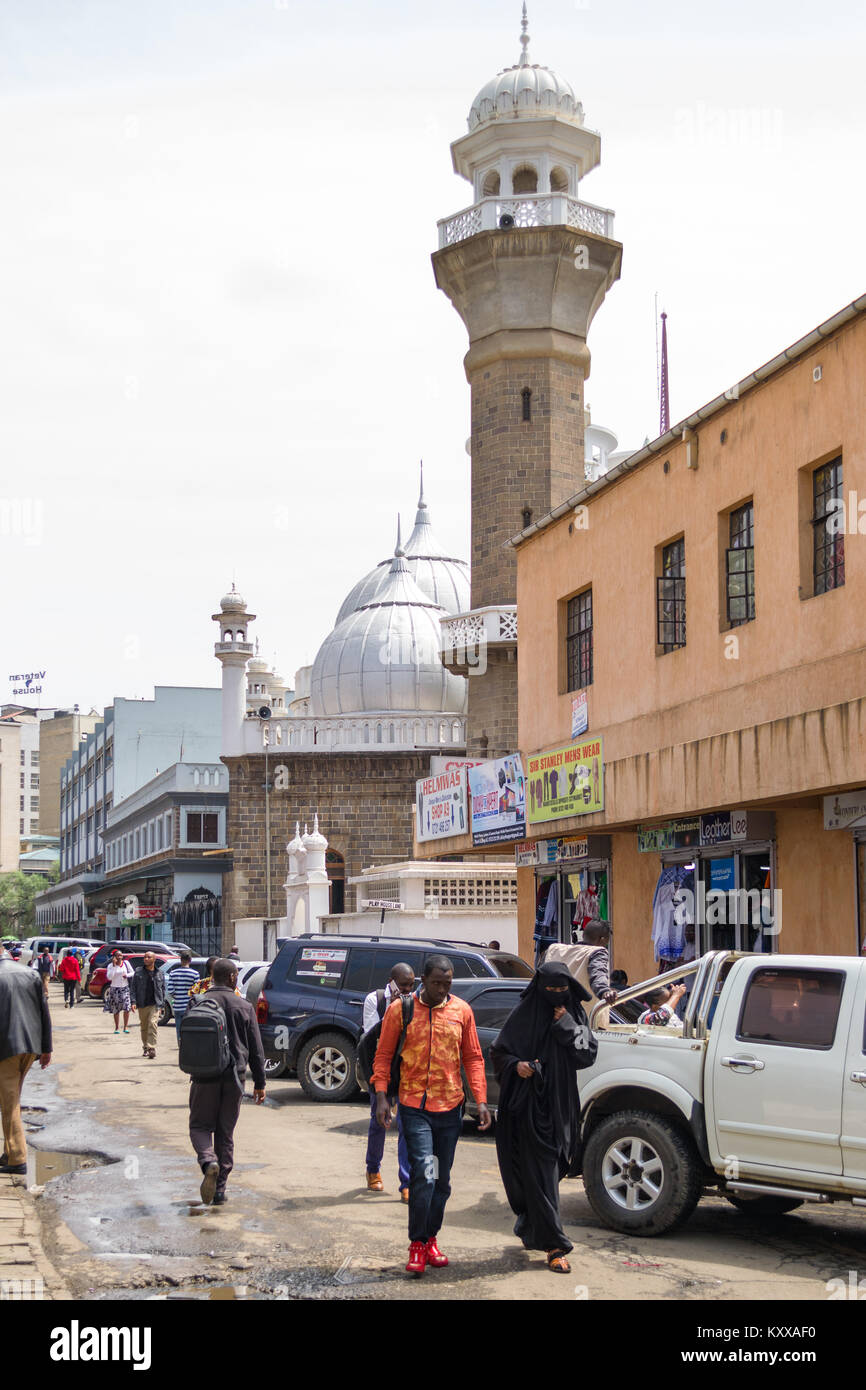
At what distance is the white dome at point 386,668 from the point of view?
47.7m

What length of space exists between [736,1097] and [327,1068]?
8053mm

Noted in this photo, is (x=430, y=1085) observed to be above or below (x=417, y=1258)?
above

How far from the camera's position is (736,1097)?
8227mm

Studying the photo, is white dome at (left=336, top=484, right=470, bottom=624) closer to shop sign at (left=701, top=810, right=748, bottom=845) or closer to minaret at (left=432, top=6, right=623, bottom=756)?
minaret at (left=432, top=6, right=623, bottom=756)

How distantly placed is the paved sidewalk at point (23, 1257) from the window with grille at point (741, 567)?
30.6 ft

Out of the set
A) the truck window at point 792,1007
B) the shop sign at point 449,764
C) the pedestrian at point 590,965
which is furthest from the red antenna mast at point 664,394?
the truck window at point 792,1007

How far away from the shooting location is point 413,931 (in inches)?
1033

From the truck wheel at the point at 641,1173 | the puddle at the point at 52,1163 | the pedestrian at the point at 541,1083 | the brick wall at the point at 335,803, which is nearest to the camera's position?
the pedestrian at the point at 541,1083

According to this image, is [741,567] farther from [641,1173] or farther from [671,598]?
[641,1173]

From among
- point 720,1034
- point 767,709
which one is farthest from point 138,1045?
point 720,1034

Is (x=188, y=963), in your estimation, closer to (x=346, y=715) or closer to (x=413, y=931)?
(x=413, y=931)

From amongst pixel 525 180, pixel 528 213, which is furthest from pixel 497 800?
pixel 525 180

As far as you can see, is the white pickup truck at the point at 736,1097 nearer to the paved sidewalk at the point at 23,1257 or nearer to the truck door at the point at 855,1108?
the truck door at the point at 855,1108

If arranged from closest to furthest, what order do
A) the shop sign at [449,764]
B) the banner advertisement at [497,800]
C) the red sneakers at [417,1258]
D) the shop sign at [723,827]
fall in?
1. the red sneakers at [417,1258]
2. the shop sign at [723,827]
3. the banner advertisement at [497,800]
4. the shop sign at [449,764]
